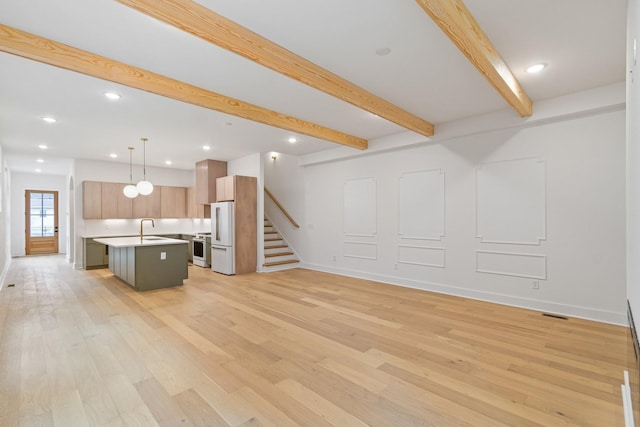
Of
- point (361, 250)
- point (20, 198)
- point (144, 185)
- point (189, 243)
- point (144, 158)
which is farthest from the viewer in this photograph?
point (20, 198)

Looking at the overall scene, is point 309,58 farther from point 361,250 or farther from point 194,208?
Result: point 194,208

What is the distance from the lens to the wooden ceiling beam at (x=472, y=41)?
80.2 inches

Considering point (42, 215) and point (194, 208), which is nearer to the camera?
point (194, 208)

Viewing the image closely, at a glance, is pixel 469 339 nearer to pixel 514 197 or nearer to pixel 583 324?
pixel 583 324

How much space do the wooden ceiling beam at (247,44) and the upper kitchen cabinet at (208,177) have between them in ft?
18.1

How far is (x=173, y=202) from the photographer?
914 centimetres

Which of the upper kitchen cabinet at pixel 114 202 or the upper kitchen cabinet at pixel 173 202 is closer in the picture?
the upper kitchen cabinet at pixel 114 202

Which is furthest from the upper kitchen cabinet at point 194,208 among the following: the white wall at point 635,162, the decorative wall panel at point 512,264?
the white wall at point 635,162

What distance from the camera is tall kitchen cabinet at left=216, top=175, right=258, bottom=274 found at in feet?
22.9

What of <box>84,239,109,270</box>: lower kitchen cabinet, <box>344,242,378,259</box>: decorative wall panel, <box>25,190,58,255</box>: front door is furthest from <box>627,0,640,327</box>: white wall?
<box>25,190,58,255</box>: front door

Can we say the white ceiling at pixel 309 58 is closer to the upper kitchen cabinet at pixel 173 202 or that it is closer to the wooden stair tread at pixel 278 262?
the wooden stair tread at pixel 278 262

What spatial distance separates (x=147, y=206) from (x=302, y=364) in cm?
778

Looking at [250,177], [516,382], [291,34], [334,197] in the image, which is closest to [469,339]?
[516,382]

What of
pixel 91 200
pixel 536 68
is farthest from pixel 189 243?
pixel 536 68
